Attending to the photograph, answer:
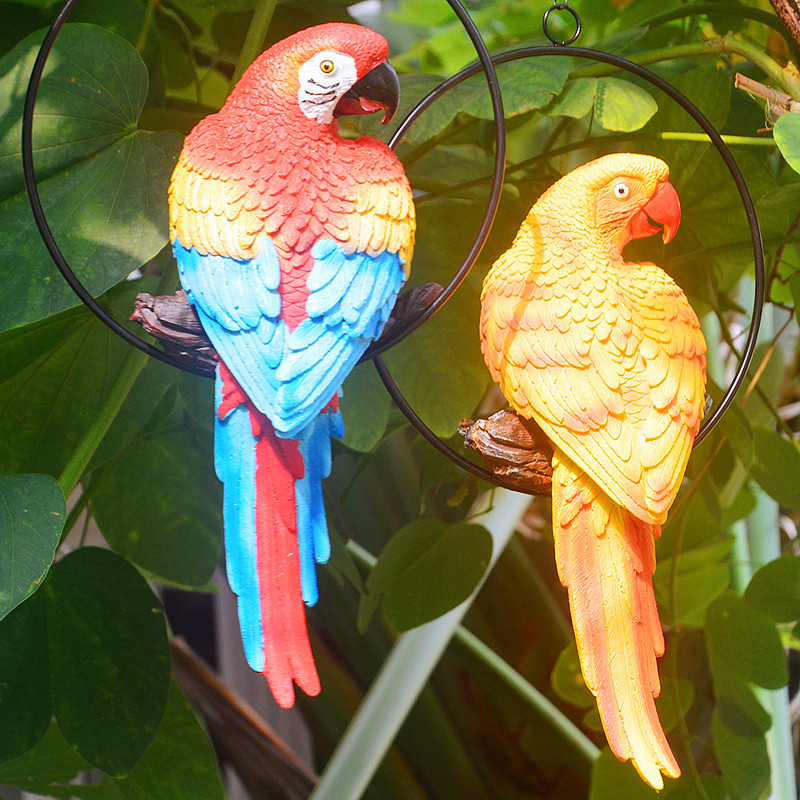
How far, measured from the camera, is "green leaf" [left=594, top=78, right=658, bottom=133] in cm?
51

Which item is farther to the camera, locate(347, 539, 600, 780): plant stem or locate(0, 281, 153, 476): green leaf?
locate(347, 539, 600, 780): plant stem

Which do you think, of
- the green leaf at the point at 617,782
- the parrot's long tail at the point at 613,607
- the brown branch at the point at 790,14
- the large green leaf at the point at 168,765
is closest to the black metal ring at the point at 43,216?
the parrot's long tail at the point at 613,607

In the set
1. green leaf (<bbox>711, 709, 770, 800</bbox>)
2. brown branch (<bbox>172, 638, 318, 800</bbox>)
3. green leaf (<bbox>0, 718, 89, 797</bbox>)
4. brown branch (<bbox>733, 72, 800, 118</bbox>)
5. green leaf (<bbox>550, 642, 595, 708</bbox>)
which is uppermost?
brown branch (<bbox>733, 72, 800, 118</bbox>)

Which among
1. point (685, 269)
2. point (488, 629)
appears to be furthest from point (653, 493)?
point (488, 629)

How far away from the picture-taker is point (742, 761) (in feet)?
2.27

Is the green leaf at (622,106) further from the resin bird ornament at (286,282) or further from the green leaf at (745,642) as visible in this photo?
the green leaf at (745,642)

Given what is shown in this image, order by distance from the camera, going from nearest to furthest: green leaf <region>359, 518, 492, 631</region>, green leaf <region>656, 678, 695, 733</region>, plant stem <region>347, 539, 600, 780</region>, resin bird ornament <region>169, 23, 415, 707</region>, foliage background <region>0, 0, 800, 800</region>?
resin bird ornament <region>169, 23, 415, 707</region> → foliage background <region>0, 0, 800, 800</region> → green leaf <region>359, 518, 492, 631</region> → green leaf <region>656, 678, 695, 733</region> → plant stem <region>347, 539, 600, 780</region>

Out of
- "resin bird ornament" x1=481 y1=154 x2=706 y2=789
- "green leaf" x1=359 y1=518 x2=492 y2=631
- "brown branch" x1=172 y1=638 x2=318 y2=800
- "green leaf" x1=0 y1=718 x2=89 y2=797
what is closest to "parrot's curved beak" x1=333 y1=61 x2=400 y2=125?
"resin bird ornament" x1=481 y1=154 x2=706 y2=789

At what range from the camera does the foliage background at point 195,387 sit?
489mm

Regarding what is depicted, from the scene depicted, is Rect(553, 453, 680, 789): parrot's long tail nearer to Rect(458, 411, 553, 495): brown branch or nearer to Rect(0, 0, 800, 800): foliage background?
Rect(458, 411, 553, 495): brown branch

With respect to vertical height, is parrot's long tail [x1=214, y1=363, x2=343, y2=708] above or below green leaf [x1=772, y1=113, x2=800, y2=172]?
below

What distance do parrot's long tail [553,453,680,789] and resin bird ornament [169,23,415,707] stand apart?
0.12 m

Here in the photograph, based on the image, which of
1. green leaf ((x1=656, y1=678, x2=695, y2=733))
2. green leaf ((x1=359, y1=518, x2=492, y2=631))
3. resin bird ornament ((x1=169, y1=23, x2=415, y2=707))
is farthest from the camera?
green leaf ((x1=656, y1=678, x2=695, y2=733))

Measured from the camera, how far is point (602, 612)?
0.40 meters
